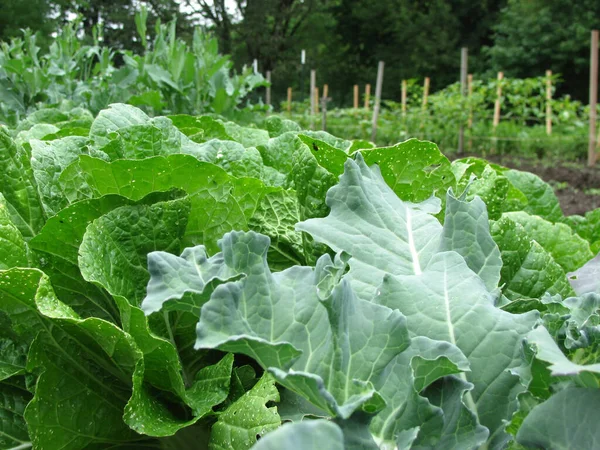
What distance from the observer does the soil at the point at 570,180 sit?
23.5 ft

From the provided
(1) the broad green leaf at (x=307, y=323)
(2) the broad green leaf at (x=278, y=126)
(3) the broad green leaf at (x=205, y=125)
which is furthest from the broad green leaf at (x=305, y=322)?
(2) the broad green leaf at (x=278, y=126)

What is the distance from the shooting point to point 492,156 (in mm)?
13719

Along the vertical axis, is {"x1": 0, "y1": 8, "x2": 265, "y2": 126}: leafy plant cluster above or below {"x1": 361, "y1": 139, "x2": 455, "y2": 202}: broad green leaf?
above

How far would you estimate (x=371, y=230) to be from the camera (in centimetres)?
92

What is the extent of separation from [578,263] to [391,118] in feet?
51.0

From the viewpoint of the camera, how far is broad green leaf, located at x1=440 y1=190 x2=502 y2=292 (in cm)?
88

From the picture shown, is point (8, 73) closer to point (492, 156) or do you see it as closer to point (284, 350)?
point (284, 350)

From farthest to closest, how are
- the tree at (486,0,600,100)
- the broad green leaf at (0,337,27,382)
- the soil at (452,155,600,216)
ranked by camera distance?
1. the tree at (486,0,600,100)
2. the soil at (452,155,600,216)
3. the broad green leaf at (0,337,27,382)

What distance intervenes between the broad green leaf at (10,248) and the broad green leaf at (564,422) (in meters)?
0.75

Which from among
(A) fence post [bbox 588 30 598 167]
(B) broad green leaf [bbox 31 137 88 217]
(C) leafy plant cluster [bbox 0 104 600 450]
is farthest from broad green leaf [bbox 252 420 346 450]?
(A) fence post [bbox 588 30 598 167]

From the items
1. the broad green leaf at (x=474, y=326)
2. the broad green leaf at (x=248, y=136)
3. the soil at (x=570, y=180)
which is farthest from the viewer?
the soil at (x=570, y=180)

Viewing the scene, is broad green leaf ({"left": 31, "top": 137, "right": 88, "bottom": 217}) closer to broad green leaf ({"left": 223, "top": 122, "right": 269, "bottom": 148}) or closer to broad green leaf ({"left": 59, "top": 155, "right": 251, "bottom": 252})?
broad green leaf ({"left": 59, "top": 155, "right": 251, "bottom": 252})

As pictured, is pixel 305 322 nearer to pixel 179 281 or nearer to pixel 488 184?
pixel 179 281

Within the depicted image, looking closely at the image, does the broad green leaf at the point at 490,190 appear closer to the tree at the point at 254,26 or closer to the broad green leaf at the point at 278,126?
the broad green leaf at the point at 278,126
